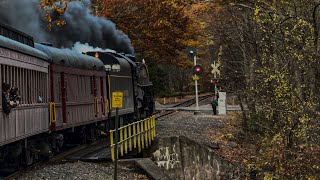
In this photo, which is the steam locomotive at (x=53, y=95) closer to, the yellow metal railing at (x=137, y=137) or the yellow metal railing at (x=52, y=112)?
the yellow metal railing at (x=52, y=112)

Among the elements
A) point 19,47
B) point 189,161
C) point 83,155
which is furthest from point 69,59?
point 189,161

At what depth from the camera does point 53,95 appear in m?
12.6

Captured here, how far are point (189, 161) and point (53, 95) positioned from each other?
5.56 metres

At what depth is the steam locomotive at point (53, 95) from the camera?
9750 millimetres

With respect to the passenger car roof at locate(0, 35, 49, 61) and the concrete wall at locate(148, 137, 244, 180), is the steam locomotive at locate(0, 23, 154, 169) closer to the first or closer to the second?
the passenger car roof at locate(0, 35, 49, 61)

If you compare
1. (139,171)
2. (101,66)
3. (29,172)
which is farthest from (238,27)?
(29,172)

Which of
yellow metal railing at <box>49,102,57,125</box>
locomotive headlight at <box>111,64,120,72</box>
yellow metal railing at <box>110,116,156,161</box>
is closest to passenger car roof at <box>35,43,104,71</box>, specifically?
locomotive headlight at <box>111,64,120,72</box>

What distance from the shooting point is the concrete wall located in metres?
15.4

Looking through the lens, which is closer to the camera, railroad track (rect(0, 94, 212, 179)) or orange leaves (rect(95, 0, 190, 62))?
railroad track (rect(0, 94, 212, 179))

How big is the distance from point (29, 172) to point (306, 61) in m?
6.64

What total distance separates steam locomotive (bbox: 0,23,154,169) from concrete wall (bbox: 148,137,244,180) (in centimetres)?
277

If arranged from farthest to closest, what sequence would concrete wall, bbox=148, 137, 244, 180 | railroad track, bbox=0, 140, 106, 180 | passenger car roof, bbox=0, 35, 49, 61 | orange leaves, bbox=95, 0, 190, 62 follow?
orange leaves, bbox=95, 0, 190, 62 < concrete wall, bbox=148, 137, 244, 180 < railroad track, bbox=0, 140, 106, 180 < passenger car roof, bbox=0, 35, 49, 61

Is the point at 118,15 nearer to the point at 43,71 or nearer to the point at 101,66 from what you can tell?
the point at 101,66

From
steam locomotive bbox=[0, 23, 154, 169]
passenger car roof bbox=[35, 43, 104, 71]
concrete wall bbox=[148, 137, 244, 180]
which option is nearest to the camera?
steam locomotive bbox=[0, 23, 154, 169]
